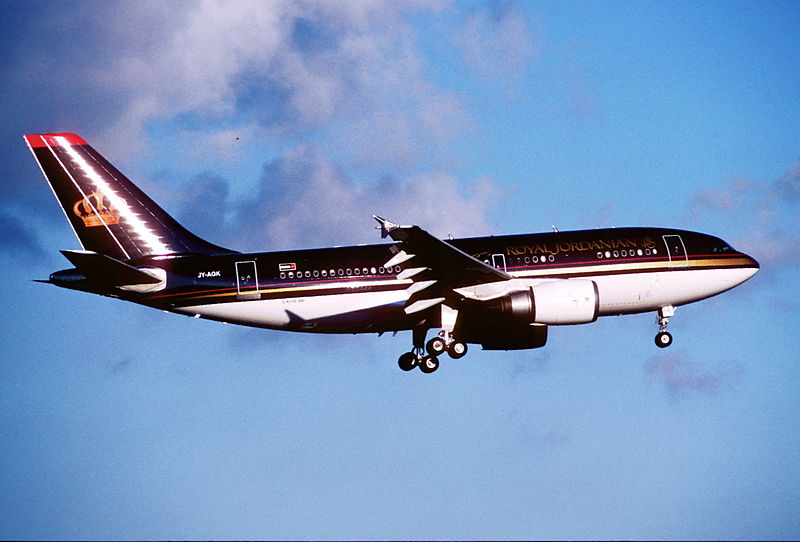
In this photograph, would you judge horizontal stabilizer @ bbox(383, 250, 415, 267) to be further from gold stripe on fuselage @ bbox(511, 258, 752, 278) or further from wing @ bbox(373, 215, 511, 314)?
gold stripe on fuselage @ bbox(511, 258, 752, 278)

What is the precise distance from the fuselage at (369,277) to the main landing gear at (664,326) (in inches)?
19.2

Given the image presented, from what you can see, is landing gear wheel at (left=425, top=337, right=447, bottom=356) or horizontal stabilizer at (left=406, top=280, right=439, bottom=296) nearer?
horizontal stabilizer at (left=406, top=280, right=439, bottom=296)

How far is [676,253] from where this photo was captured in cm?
4750

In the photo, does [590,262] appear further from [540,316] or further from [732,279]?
[732,279]

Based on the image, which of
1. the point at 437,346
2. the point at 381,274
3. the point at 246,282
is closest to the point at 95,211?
the point at 246,282

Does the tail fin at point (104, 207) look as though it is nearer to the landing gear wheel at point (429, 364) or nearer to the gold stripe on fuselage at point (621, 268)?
the landing gear wheel at point (429, 364)

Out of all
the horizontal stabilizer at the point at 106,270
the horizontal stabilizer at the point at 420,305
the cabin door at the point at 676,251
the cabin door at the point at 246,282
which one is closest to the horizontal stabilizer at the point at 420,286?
the horizontal stabilizer at the point at 420,305

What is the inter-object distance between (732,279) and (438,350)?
14.1 meters

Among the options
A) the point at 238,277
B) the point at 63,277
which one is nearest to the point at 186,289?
the point at 238,277

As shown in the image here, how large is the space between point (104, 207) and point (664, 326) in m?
25.6

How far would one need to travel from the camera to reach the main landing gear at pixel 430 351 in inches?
1850

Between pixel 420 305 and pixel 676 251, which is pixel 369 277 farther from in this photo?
pixel 676 251

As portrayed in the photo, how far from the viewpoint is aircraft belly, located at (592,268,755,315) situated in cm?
4644

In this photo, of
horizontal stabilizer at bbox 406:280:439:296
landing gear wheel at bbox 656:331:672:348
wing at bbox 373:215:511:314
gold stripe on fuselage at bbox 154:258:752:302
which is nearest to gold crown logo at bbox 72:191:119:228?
gold stripe on fuselage at bbox 154:258:752:302
